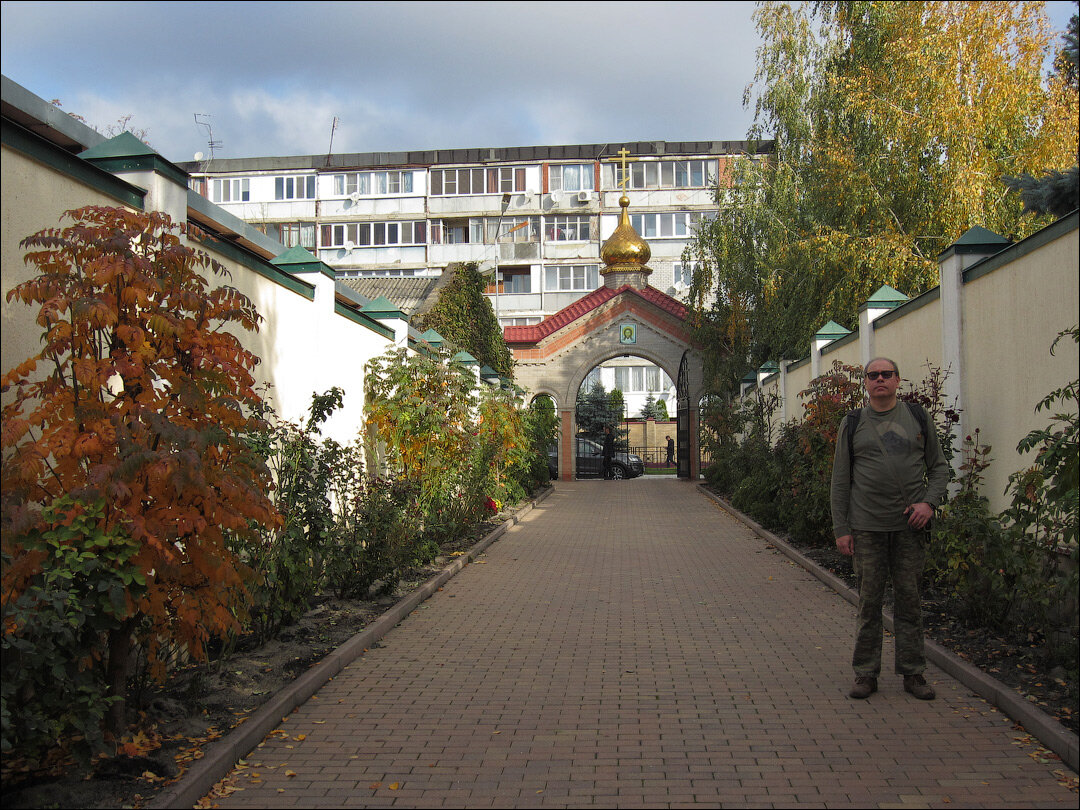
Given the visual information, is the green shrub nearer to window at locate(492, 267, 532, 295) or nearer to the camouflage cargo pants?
the camouflage cargo pants

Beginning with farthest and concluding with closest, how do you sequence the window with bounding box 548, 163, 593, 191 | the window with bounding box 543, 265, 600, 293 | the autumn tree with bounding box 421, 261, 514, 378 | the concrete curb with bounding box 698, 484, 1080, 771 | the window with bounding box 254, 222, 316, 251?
the window with bounding box 254, 222, 316, 251 < the window with bounding box 548, 163, 593, 191 < the window with bounding box 543, 265, 600, 293 < the autumn tree with bounding box 421, 261, 514, 378 < the concrete curb with bounding box 698, 484, 1080, 771

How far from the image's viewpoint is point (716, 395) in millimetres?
30719

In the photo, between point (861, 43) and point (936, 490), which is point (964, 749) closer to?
point (936, 490)

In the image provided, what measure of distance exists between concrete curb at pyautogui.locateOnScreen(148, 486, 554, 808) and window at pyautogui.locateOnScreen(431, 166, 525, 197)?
42.1 metres

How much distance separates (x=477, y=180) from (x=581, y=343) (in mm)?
18514

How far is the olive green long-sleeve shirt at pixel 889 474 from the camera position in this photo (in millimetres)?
5809

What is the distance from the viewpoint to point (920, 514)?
567cm

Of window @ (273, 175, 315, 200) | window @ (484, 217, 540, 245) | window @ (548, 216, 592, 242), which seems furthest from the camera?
window @ (273, 175, 315, 200)

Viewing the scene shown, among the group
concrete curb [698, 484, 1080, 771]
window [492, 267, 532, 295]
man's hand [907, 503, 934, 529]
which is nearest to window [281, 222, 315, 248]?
window [492, 267, 532, 295]

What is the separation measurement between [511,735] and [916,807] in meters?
2.09

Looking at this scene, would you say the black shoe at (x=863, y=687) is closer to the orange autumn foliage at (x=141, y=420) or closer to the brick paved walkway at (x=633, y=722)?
the brick paved walkway at (x=633, y=722)

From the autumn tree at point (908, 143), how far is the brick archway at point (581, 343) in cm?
1057

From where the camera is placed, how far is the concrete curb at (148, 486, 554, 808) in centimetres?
413

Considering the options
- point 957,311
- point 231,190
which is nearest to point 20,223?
point 957,311
